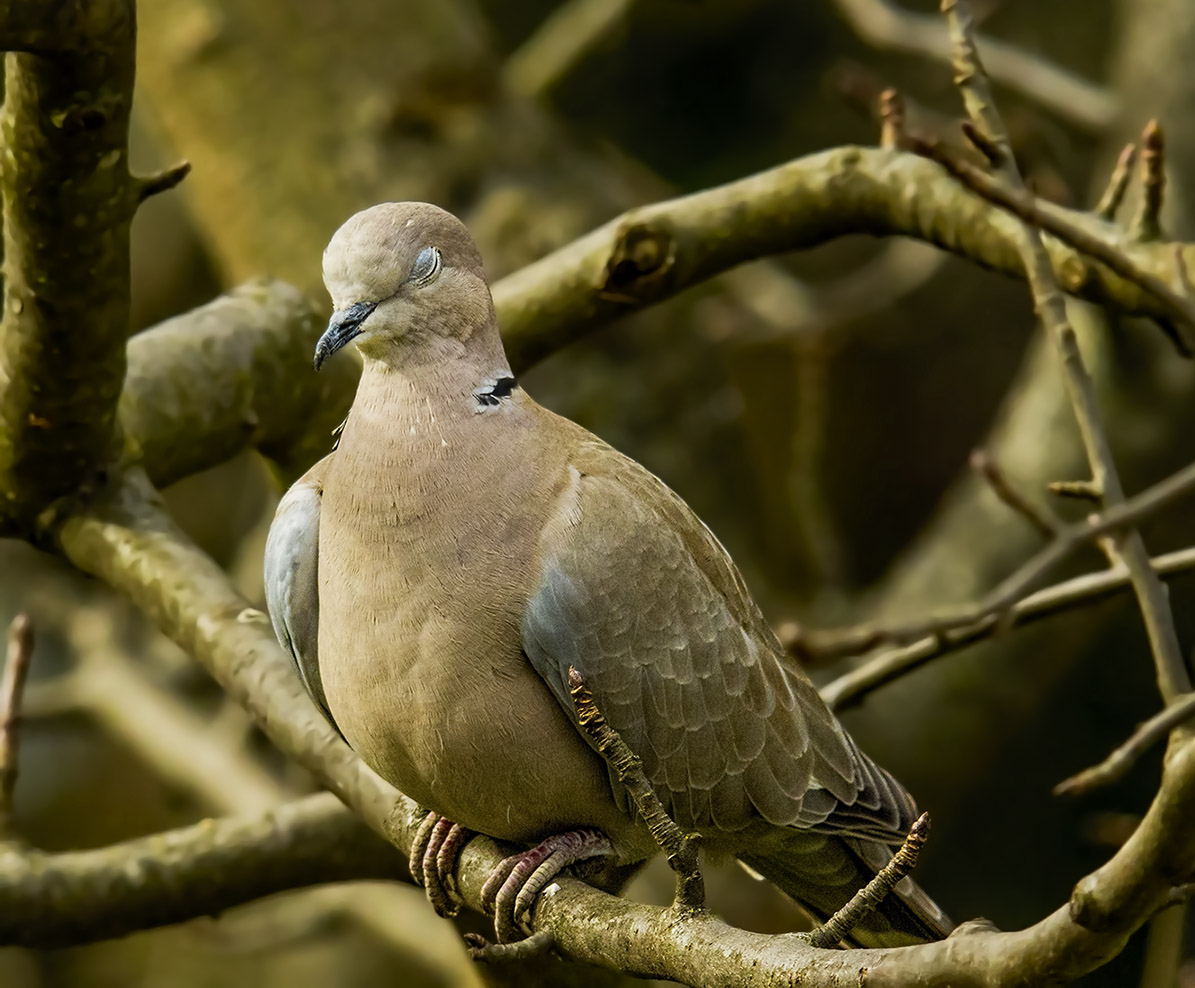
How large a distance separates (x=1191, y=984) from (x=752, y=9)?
19.8ft

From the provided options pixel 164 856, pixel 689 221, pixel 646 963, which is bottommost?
pixel 646 963

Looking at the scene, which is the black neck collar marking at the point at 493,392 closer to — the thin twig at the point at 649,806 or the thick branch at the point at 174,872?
the thin twig at the point at 649,806

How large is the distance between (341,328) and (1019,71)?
318 centimetres

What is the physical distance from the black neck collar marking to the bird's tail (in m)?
0.84

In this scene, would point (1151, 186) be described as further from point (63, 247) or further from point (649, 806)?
point (63, 247)

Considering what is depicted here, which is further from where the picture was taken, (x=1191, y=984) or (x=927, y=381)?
(x=927, y=381)

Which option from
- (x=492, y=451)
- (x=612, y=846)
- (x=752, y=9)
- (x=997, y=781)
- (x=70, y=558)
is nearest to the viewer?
(x=492, y=451)

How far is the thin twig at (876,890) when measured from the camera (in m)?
1.49

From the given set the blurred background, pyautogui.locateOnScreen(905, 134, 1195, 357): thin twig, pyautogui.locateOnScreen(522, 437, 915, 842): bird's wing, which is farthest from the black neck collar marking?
the blurred background

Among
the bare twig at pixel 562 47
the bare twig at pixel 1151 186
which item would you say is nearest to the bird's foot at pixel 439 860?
the bare twig at pixel 1151 186

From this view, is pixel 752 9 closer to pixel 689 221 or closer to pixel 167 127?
pixel 167 127

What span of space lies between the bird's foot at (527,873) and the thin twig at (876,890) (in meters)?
0.63

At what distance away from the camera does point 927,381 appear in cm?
742

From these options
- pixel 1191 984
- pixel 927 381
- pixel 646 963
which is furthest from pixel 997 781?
pixel 646 963
